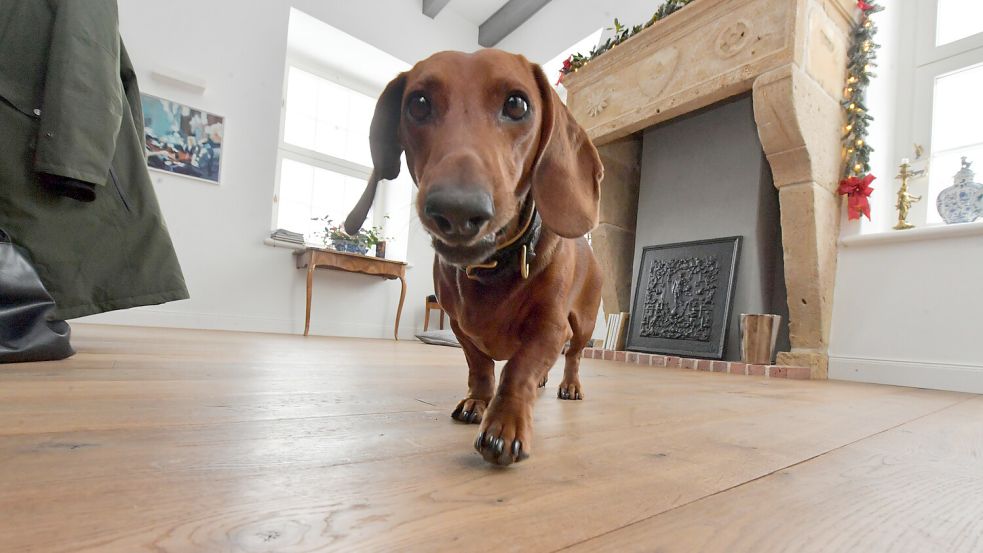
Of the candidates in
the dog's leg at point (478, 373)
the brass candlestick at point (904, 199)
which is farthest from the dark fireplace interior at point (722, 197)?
the dog's leg at point (478, 373)

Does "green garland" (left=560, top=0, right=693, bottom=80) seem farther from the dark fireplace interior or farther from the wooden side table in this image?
the wooden side table

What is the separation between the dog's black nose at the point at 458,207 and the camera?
2.04ft

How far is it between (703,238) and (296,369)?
9.50 ft

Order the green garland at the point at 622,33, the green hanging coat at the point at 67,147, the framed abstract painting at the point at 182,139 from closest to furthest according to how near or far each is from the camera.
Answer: the green hanging coat at the point at 67,147 → the green garland at the point at 622,33 → the framed abstract painting at the point at 182,139

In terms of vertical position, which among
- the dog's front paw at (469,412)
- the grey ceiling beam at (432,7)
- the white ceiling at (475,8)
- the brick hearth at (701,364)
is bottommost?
the brick hearth at (701,364)

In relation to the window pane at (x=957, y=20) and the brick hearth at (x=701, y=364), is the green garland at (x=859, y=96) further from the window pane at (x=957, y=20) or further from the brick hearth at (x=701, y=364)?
the brick hearth at (x=701, y=364)

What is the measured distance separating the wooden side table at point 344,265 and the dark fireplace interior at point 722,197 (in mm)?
2551

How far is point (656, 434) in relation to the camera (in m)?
0.93

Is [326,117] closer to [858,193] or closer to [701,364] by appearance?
[701,364]

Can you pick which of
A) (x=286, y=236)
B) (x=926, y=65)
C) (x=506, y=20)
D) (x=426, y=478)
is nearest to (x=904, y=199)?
(x=926, y=65)

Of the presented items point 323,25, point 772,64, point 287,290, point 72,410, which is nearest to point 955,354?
point 772,64

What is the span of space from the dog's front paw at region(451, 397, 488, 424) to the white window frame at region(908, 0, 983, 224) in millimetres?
3467

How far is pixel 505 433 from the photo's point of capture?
0.65 metres

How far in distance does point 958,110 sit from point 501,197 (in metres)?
3.79
